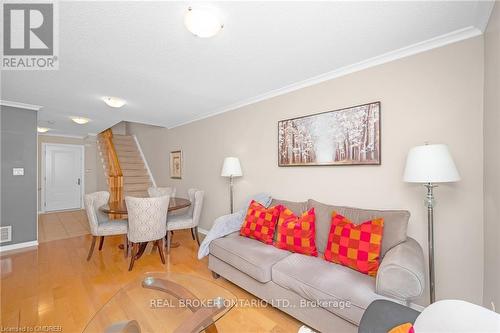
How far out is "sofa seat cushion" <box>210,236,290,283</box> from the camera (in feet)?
6.22

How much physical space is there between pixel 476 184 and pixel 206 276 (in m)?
2.61

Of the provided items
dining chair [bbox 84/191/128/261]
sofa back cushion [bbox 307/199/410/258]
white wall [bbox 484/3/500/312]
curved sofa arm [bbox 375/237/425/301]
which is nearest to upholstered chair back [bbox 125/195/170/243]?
dining chair [bbox 84/191/128/261]

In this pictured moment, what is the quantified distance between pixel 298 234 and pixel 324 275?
0.50 meters

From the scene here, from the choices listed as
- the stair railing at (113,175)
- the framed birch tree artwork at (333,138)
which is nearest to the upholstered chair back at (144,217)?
the framed birch tree artwork at (333,138)

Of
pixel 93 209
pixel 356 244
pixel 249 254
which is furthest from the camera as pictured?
pixel 93 209

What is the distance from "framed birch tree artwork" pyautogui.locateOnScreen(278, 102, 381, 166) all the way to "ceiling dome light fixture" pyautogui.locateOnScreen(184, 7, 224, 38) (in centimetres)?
146

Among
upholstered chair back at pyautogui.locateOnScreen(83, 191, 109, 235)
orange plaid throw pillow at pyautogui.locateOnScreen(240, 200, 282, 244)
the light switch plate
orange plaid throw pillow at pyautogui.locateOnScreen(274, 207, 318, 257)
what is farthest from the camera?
the light switch plate

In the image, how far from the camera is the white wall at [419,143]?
1.61 meters

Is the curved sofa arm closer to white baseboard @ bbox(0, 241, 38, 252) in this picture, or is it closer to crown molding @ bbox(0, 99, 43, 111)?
white baseboard @ bbox(0, 241, 38, 252)

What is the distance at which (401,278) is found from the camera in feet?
4.40

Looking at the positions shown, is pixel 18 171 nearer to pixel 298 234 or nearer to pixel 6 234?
pixel 6 234

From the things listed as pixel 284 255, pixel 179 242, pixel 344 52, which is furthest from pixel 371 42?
pixel 179 242

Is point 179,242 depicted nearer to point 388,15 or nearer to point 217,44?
point 217,44

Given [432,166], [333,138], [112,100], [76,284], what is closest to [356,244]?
[432,166]
